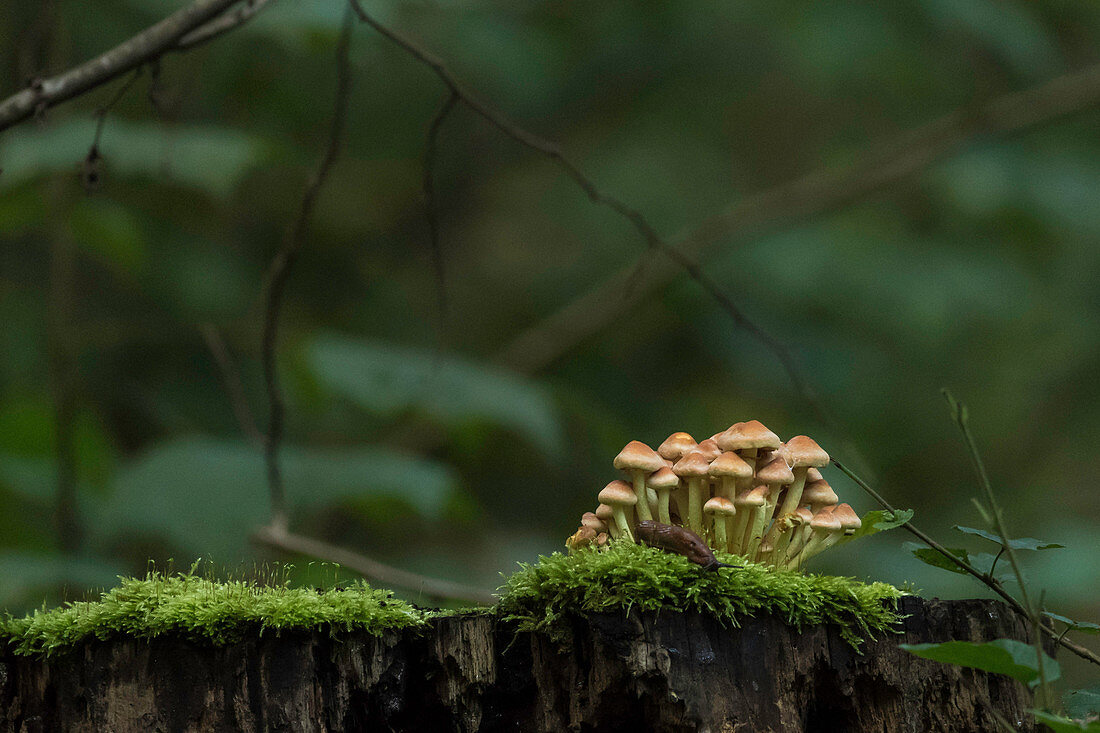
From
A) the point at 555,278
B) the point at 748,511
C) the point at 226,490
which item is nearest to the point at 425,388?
the point at 226,490

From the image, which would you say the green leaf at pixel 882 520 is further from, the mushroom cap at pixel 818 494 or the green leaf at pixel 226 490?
the green leaf at pixel 226 490

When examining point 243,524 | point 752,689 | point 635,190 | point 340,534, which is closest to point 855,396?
point 635,190

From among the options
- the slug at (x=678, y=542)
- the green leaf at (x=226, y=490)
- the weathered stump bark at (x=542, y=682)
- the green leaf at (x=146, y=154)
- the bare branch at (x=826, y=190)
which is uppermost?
the bare branch at (x=826, y=190)

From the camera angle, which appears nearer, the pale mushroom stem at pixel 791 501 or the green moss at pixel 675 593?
the green moss at pixel 675 593

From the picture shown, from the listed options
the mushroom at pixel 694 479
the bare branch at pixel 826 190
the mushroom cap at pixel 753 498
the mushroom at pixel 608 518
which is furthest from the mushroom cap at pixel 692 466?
the bare branch at pixel 826 190

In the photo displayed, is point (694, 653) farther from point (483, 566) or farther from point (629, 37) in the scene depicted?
point (629, 37)

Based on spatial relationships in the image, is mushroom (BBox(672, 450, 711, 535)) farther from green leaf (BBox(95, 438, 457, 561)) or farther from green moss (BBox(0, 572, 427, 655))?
green leaf (BBox(95, 438, 457, 561))

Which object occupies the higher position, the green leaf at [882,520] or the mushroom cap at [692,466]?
the mushroom cap at [692,466]
